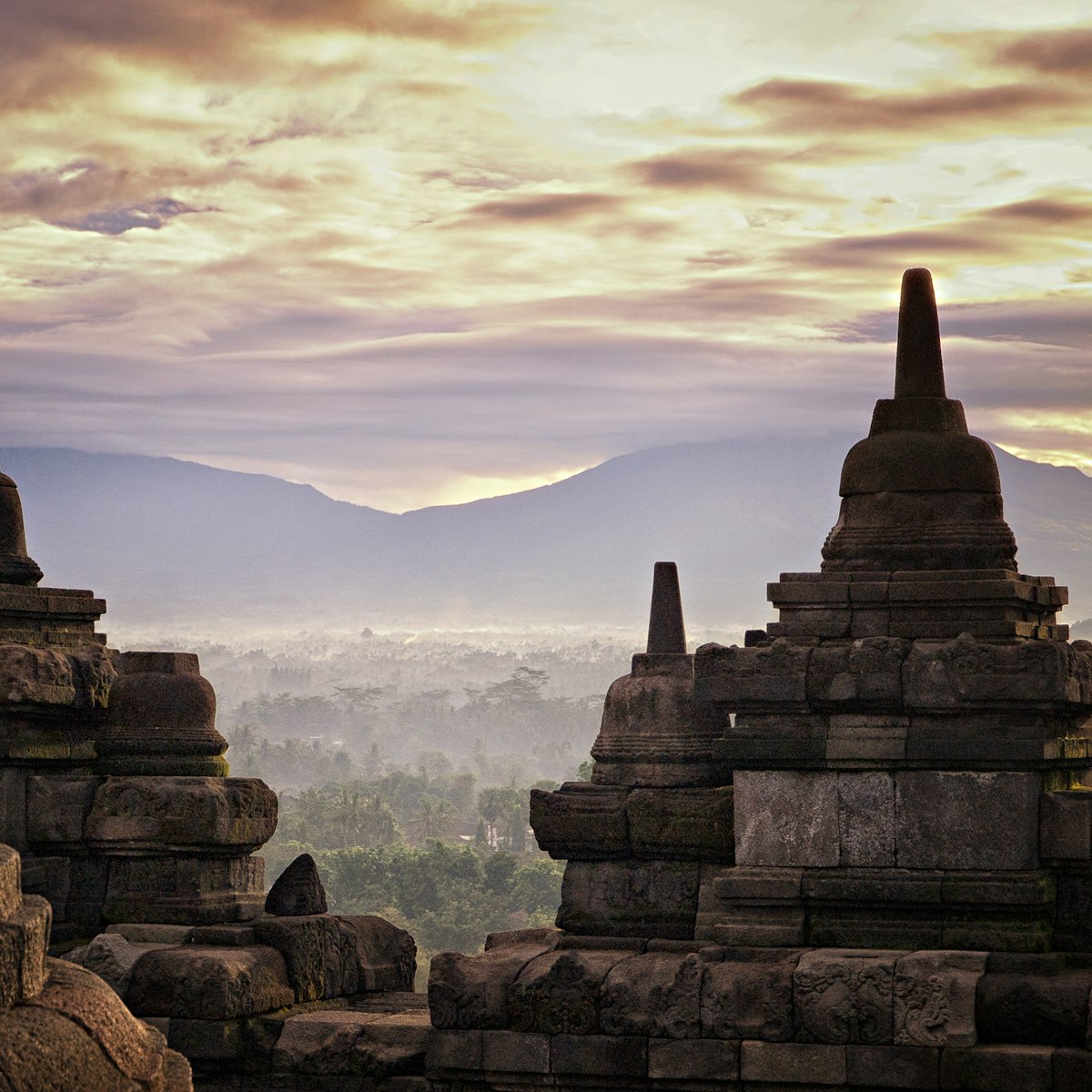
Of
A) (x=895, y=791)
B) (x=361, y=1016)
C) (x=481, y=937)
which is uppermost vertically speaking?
(x=895, y=791)

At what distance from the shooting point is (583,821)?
1222 cm

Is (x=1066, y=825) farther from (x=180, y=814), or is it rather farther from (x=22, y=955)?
(x=22, y=955)

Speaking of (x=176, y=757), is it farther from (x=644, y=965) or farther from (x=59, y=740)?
(x=644, y=965)

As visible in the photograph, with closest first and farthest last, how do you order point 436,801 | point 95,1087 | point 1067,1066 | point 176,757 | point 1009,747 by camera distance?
point 95,1087, point 1067,1066, point 1009,747, point 176,757, point 436,801

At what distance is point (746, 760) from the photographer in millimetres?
11445

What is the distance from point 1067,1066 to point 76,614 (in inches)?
299

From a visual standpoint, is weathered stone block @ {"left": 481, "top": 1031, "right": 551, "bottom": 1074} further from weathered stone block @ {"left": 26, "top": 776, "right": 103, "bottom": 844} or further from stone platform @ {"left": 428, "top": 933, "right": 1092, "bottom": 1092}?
weathered stone block @ {"left": 26, "top": 776, "right": 103, "bottom": 844}

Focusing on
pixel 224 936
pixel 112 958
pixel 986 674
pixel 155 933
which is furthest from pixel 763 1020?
pixel 155 933

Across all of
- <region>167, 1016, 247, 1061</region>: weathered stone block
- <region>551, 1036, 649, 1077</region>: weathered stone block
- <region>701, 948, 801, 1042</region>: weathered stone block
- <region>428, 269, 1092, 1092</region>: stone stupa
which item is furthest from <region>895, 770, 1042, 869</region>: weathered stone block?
<region>167, 1016, 247, 1061</region>: weathered stone block

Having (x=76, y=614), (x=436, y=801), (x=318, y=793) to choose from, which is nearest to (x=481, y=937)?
(x=318, y=793)

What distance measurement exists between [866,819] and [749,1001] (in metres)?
1.23

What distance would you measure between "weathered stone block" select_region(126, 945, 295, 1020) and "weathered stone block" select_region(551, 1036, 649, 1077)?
211 centimetres

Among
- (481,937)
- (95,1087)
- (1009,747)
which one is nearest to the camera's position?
(95,1087)

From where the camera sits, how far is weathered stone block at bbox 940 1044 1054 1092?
10039 mm
